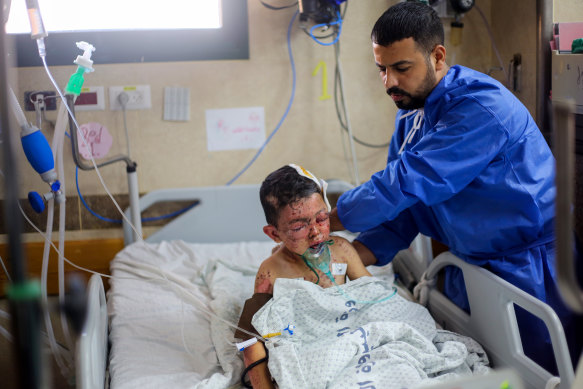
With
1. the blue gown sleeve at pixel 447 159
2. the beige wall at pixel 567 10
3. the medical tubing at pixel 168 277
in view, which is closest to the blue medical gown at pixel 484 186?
the blue gown sleeve at pixel 447 159

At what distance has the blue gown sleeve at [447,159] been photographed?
62.2 inches

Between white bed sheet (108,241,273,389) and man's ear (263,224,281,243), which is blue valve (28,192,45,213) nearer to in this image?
white bed sheet (108,241,273,389)

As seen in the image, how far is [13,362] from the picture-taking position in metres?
0.70

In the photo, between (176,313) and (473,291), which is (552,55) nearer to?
(473,291)

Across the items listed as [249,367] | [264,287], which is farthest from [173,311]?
[249,367]

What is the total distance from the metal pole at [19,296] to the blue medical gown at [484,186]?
1133 mm

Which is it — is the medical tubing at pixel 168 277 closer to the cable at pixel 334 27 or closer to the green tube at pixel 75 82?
the green tube at pixel 75 82

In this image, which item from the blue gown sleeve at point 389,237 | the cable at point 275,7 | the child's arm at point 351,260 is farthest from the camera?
the cable at point 275,7

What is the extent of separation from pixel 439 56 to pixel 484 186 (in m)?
0.42

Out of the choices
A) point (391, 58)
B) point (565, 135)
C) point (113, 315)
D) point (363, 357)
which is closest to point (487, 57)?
point (391, 58)

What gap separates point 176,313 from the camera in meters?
2.07

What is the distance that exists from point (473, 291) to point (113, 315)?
1252mm

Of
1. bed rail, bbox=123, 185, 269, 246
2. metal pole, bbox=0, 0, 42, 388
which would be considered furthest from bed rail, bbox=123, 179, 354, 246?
metal pole, bbox=0, 0, 42, 388

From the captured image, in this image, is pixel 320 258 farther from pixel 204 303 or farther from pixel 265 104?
pixel 265 104
